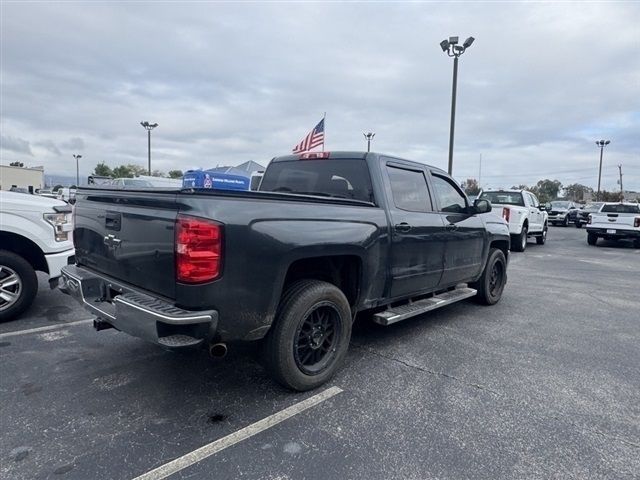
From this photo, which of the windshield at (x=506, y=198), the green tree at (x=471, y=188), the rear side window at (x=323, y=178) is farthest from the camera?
the green tree at (x=471, y=188)

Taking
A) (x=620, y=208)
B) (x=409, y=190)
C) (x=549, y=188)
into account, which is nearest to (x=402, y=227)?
(x=409, y=190)

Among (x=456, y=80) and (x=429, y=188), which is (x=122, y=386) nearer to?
(x=429, y=188)

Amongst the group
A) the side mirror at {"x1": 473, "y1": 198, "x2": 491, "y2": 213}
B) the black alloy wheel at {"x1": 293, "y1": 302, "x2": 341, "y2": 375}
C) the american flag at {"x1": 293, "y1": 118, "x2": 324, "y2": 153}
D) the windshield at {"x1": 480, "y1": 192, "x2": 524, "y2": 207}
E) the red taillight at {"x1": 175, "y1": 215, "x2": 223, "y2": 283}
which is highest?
the american flag at {"x1": 293, "y1": 118, "x2": 324, "y2": 153}

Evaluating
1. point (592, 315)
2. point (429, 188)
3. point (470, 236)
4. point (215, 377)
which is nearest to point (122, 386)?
point (215, 377)

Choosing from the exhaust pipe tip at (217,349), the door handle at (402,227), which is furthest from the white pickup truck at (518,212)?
the exhaust pipe tip at (217,349)

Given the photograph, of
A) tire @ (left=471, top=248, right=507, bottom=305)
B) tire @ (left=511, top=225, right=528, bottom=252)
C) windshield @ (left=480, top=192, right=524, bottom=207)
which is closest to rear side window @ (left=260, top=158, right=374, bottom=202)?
tire @ (left=471, top=248, right=507, bottom=305)

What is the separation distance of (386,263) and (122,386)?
2407 mm

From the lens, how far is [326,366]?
3.52m

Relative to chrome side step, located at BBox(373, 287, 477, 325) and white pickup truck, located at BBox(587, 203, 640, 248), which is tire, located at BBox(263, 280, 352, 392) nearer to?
chrome side step, located at BBox(373, 287, 477, 325)

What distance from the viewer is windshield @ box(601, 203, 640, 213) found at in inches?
636

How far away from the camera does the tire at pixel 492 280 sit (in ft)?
20.0

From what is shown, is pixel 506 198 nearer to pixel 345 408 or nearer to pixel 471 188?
pixel 345 408

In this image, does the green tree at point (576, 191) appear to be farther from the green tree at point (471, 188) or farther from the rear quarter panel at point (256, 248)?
the rear quarter panel at point (256, 248)

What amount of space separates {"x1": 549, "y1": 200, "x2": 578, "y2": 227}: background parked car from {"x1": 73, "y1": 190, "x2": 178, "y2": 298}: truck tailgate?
2996 centimetres
